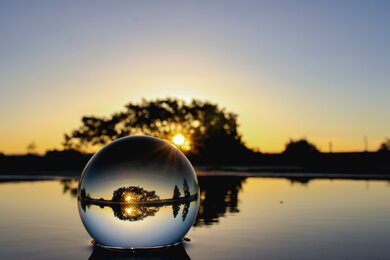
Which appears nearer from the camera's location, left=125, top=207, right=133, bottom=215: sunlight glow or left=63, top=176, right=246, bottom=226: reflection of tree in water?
left=125, top=207, right=133, bottom=215: sunlight glow

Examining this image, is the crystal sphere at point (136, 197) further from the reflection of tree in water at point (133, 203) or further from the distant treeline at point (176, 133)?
the distant treeline at point (176, 133)

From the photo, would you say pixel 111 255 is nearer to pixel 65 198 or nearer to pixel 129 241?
pixel 129 241

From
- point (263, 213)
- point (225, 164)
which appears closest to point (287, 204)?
point (263, 213)

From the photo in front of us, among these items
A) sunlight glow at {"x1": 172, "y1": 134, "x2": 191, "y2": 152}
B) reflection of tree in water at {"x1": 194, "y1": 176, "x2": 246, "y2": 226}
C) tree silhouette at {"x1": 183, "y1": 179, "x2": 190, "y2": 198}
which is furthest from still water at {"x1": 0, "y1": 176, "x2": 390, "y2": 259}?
sunlight glow at {"x1": 172, "y1": 134, "x2": 191, "y2": 152}

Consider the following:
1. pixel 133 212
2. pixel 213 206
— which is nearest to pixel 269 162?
pixel 213 206

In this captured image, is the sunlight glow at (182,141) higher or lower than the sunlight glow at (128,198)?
higher

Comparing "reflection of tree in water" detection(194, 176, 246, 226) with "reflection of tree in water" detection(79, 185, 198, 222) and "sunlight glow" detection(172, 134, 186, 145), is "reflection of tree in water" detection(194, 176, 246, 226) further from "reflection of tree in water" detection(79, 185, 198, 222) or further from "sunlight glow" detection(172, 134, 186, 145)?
"sunlight glow" detection(172, 134, 186, 145)

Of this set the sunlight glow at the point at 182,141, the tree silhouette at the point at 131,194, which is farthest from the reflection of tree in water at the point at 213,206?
the sunlight glow at the point at 182,141
